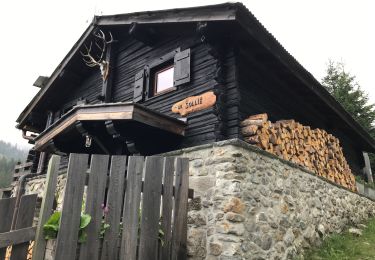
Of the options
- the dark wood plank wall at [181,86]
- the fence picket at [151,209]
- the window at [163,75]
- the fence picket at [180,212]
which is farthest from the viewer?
the window at [163,75]

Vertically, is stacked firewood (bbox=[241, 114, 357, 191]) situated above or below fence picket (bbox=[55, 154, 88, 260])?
above

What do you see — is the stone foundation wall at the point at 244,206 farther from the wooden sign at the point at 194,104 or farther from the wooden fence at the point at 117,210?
the wooden sign at the point at 194,104

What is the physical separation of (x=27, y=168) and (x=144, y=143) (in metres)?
8.83

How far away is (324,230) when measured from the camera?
23.9 ft

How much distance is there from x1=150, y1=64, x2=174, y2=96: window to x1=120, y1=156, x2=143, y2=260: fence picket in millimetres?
3952

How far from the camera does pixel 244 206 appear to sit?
5.04m

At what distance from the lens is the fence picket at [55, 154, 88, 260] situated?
326 cm

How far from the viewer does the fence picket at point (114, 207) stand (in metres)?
3.55

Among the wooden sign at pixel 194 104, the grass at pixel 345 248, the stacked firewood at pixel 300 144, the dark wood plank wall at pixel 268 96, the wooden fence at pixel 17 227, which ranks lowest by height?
the grass at pixel 345 248

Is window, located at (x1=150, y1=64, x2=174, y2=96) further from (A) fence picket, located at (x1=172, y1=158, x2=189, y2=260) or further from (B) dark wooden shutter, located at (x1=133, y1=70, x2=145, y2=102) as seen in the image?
(A) fence picket, located at (x1=172, y1=158, x2=189, y2=260)

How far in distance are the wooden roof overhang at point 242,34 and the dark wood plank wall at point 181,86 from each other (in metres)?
0.71

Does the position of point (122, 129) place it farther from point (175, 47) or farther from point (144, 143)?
point (175, 47)

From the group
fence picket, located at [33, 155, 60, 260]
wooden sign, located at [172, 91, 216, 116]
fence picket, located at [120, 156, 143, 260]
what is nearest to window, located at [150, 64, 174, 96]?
wooden sign, located at [172, 91, 216, 116]

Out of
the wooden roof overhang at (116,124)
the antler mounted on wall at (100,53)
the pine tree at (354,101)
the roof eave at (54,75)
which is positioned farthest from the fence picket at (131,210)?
the pine tree at (354,101)
